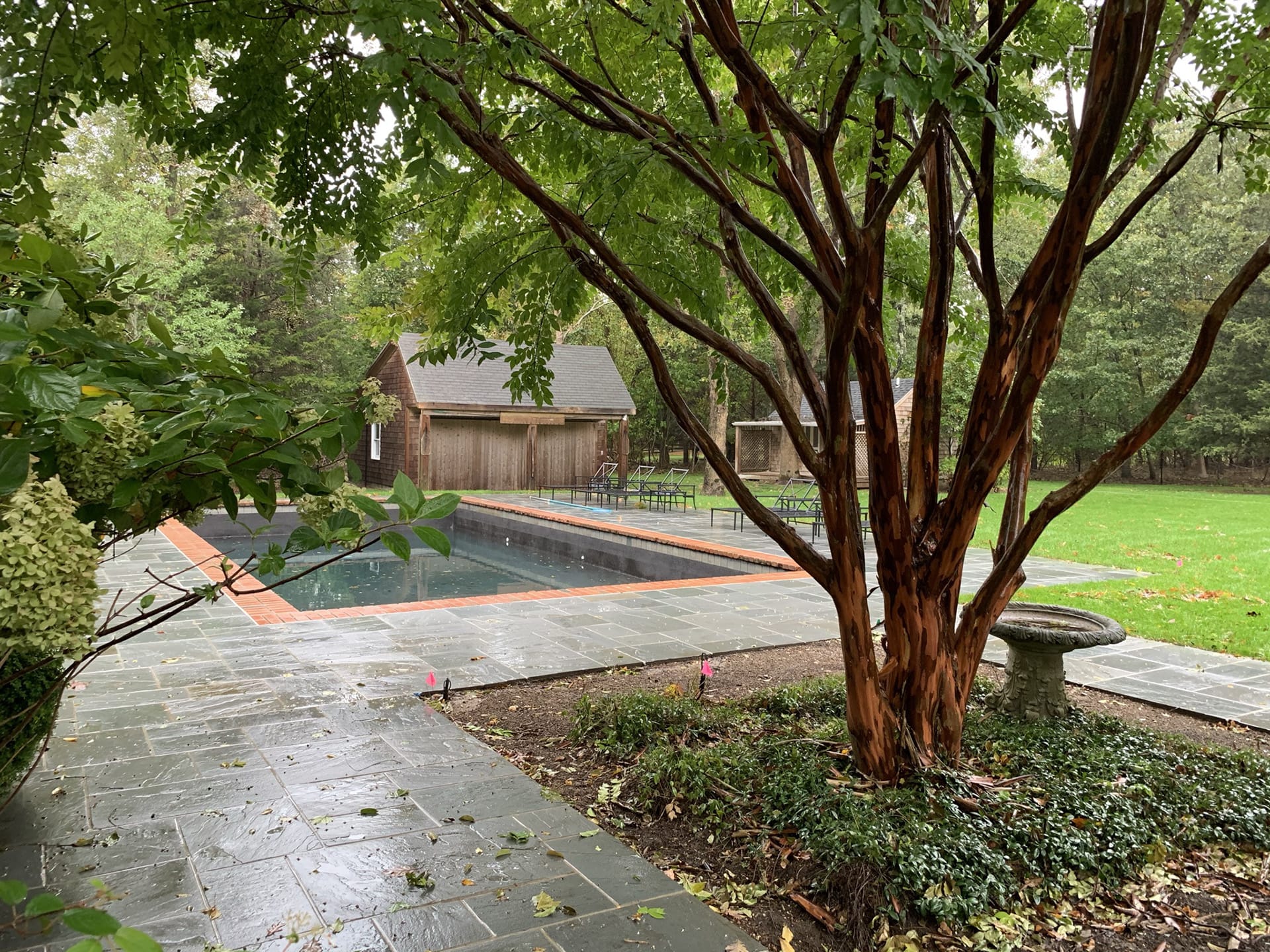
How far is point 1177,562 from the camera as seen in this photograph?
10.8 m

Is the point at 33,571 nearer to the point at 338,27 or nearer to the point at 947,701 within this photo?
the point at 338,27

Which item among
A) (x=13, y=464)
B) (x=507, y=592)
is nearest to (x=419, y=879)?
(x=13, y=464)

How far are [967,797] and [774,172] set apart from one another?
2.57 meters

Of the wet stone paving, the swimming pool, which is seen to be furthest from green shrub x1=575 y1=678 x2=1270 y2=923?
the swimming pool

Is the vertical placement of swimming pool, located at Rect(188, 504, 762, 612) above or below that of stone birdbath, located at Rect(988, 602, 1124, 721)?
below

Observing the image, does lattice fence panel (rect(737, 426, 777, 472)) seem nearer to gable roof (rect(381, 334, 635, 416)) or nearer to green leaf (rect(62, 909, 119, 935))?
gable roof (rect(381, 334, 635, 416))

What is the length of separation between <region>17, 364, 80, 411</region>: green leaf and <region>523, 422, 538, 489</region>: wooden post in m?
22.3

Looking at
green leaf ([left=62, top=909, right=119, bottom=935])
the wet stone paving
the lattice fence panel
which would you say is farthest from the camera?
the lattice fence panel

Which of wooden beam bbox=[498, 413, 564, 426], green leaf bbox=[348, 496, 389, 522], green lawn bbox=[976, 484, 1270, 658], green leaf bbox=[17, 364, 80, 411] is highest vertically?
wooden beam bbox=[498, 413, 564, 426]

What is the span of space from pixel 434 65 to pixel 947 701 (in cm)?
305

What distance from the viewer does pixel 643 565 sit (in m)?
12.4

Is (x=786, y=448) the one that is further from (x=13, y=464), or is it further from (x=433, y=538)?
(x=13, y=464)

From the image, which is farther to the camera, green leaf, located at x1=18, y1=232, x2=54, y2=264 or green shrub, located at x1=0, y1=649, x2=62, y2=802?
green shrub, located at x1=0, y1=649, x2=62, y2=802

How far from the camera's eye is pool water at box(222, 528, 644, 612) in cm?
1038
